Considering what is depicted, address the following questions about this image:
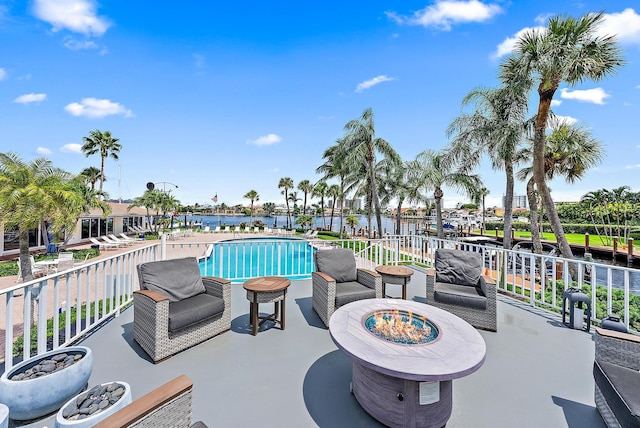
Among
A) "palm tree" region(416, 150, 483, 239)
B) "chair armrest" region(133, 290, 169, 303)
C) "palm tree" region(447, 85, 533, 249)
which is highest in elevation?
"palm tree" region(447, 85, 533, 249)

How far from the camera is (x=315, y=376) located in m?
2.33

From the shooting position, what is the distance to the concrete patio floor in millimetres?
1851

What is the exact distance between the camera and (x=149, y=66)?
26.9 ft

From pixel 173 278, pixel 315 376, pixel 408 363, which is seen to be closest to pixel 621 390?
pixel 408 363

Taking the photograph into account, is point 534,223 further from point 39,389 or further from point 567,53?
point 39,389

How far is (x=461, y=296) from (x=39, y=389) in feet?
13.3

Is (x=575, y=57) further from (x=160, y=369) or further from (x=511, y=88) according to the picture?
(x=160, y=369)

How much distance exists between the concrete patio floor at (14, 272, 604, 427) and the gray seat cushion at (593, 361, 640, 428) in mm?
414

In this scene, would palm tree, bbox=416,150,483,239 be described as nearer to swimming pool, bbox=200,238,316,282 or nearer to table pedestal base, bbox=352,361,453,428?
swimming pool, bbox=200,238,316,282

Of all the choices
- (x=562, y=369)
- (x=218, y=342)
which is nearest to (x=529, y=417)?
(x=562, y=369)

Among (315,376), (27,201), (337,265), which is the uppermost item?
(27,201)

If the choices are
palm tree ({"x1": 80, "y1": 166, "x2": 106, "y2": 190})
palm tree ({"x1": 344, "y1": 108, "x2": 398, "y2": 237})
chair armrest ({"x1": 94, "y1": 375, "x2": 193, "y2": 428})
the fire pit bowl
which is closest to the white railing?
chair armrest ({"x1": 94, "y1": 375, "x2": 193, "y2": 428})

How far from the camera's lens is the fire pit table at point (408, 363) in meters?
1.62

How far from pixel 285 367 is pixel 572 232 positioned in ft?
142
